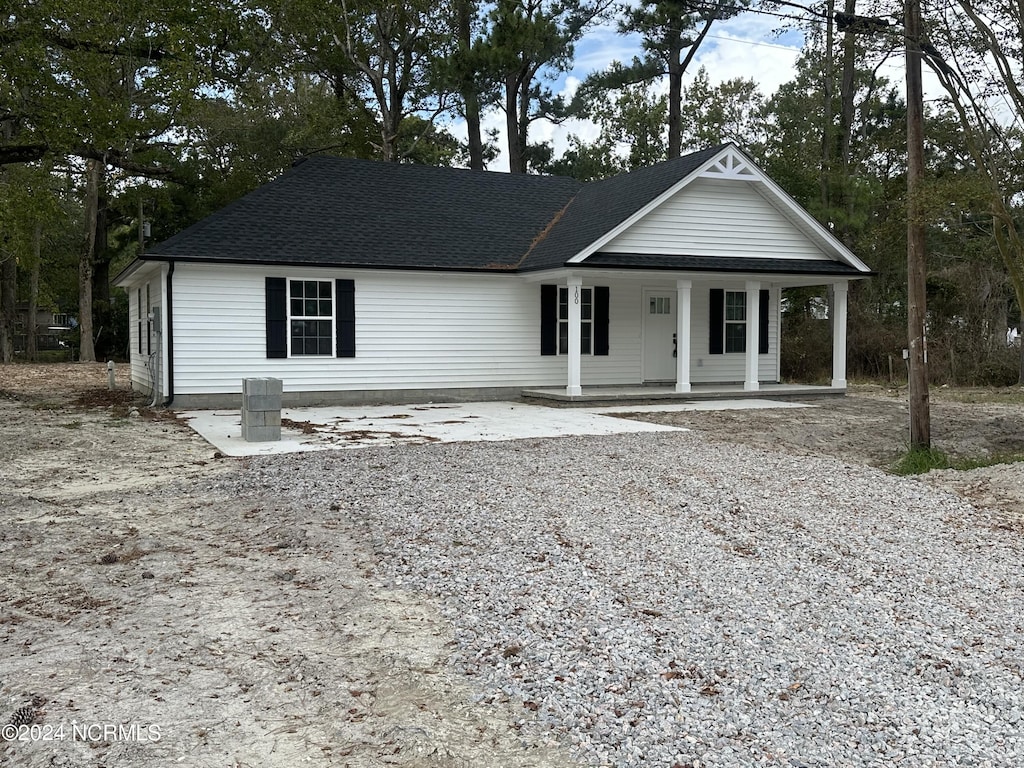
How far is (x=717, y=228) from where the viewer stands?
57.9ft

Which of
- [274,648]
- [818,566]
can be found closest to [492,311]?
[818,566]

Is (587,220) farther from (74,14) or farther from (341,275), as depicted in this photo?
(74,14)

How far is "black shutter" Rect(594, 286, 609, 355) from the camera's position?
18.3m

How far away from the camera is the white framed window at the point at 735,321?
1981 cm

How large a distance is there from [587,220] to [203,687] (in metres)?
15.6

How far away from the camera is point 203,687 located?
12.0ft

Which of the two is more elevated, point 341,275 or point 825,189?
point 825,189

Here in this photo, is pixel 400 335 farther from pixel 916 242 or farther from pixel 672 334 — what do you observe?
pixel 916 242

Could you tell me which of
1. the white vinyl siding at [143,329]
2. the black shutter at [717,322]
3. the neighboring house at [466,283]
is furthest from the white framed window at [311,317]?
the black shutter at [717,322]

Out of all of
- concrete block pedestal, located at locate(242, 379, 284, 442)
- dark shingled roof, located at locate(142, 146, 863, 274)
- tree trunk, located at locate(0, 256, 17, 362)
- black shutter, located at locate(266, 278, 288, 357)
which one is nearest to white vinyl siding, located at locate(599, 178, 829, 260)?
dark shingled roof, located at locate(142, 146, 863, 274)

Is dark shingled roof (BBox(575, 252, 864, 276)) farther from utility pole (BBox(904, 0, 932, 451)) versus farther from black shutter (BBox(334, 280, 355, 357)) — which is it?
utility pole (BBox(904, 0, 932, 451))

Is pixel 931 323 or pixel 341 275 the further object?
pixel 931 323

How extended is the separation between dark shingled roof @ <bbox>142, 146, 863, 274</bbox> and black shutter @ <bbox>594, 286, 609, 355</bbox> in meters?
1.47

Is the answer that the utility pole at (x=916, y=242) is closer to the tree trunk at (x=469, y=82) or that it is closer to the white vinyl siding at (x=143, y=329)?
the white vinyl siding at (x=143, y=329)
